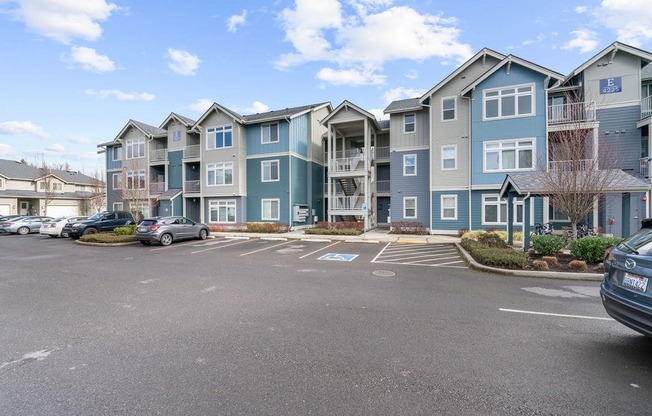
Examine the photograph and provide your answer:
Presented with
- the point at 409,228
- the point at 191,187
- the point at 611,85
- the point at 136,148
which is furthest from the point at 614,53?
the point at 136,148

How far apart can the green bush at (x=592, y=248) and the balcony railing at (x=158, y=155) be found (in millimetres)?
30237

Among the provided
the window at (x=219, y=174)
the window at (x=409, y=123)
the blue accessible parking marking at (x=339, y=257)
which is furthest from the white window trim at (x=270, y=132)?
the blue accessible parking marking at (x=339, y=257)

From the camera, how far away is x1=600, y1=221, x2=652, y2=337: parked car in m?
3.68

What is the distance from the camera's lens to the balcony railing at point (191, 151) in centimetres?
2691

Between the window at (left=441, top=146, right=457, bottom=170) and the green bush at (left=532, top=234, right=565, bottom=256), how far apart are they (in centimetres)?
978

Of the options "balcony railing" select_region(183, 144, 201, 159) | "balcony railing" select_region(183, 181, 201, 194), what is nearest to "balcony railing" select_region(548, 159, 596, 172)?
"balcony railing" select_region(183, 181, 201, 194)

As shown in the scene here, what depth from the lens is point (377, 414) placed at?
113 inches

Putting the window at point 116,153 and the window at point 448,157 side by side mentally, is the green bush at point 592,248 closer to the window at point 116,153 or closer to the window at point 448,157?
the window at point 448,157

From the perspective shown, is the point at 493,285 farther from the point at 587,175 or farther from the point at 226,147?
the point at 226,147

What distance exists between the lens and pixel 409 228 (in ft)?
67.4

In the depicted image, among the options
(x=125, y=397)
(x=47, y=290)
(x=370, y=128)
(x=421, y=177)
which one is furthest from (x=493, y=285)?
(x=370, y=128)

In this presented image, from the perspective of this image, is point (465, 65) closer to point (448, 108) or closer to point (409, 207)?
point (448, 108)

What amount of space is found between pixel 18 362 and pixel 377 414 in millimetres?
4510

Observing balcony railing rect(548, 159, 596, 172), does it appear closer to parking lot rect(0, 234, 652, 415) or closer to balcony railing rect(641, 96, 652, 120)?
parking lot rect(0, 234, 652, 415)
